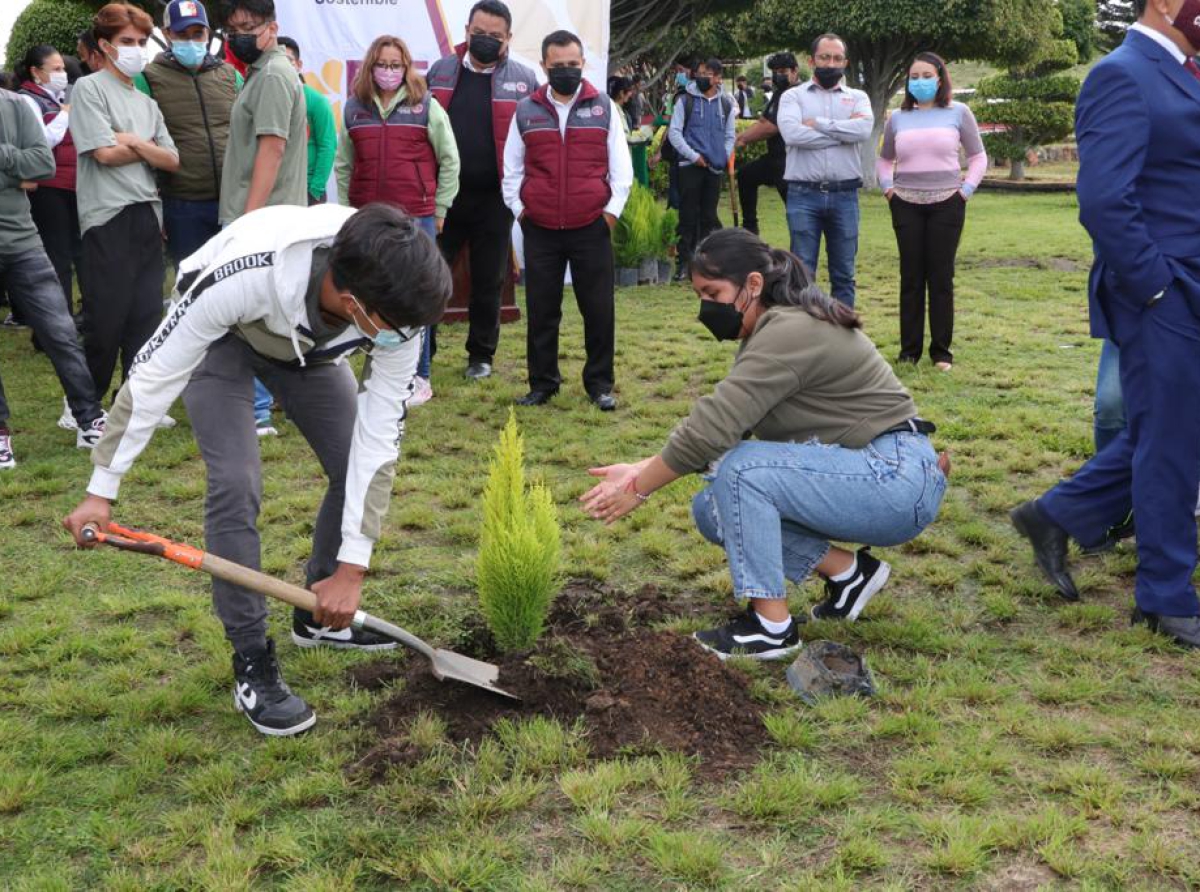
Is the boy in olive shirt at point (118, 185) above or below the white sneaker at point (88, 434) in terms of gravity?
above

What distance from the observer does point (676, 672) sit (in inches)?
145

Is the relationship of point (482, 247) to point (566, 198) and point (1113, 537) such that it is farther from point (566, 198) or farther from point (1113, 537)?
point (1113, 537)

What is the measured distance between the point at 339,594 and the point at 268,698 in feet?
1.82

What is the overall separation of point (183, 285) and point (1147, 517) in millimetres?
3163

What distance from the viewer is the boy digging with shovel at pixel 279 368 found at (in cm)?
301

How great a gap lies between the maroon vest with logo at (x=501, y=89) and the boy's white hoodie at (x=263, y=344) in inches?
185

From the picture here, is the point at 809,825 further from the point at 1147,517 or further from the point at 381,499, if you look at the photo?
the point at 1147,517

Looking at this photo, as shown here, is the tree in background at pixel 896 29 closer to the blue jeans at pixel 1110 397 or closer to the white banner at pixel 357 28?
the white banner at pixel 357 28

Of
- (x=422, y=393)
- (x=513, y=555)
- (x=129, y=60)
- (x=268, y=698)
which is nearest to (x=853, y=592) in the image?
(x=513, y=555)

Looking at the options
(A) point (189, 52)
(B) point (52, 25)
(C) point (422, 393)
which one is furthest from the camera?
(B) point (52, 25)

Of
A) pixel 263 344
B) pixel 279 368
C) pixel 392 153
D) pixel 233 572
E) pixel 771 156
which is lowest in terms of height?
pixel 233 572

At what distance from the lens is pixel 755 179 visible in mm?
11875

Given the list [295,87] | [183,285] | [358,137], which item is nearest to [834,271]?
[358,137]

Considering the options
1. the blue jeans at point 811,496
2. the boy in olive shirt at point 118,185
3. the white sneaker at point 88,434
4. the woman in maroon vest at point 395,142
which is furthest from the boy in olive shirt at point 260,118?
the blue jeans at point 811,496
